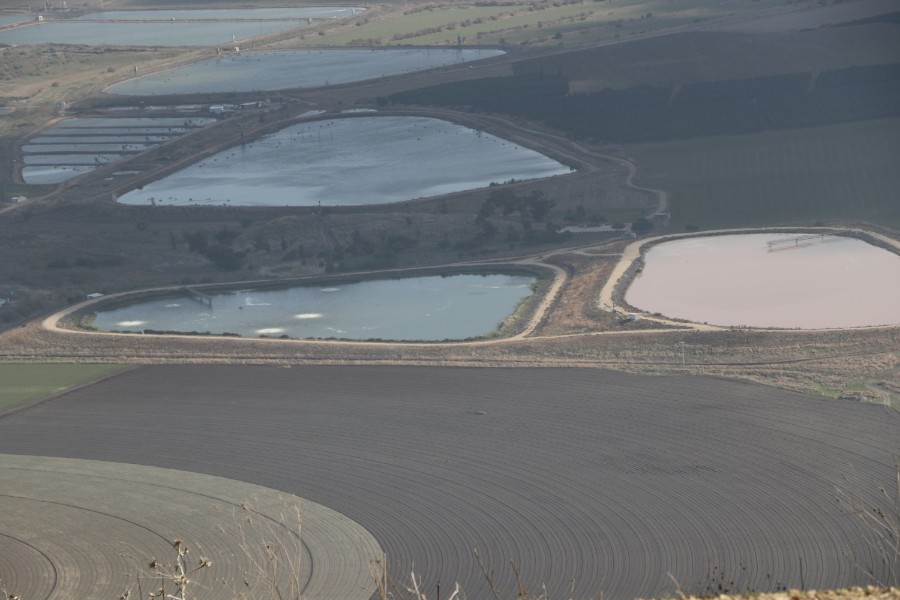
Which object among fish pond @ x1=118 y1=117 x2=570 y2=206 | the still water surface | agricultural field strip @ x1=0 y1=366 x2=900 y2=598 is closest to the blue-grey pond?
the still water surface

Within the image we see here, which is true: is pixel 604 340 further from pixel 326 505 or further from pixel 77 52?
pixel 77 52

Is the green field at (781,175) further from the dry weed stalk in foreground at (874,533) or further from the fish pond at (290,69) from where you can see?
the fish pond at (290,69)

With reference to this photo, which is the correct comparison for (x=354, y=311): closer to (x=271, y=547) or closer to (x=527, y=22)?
(x=271, y=547)

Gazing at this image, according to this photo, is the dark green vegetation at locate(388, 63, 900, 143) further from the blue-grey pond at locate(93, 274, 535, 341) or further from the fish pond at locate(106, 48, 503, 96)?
the blue-grey pond at locate(93, 274, 535, 341)

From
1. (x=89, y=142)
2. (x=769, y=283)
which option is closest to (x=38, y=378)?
(x=769, y=283)

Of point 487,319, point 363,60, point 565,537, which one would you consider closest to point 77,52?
point 363,60
